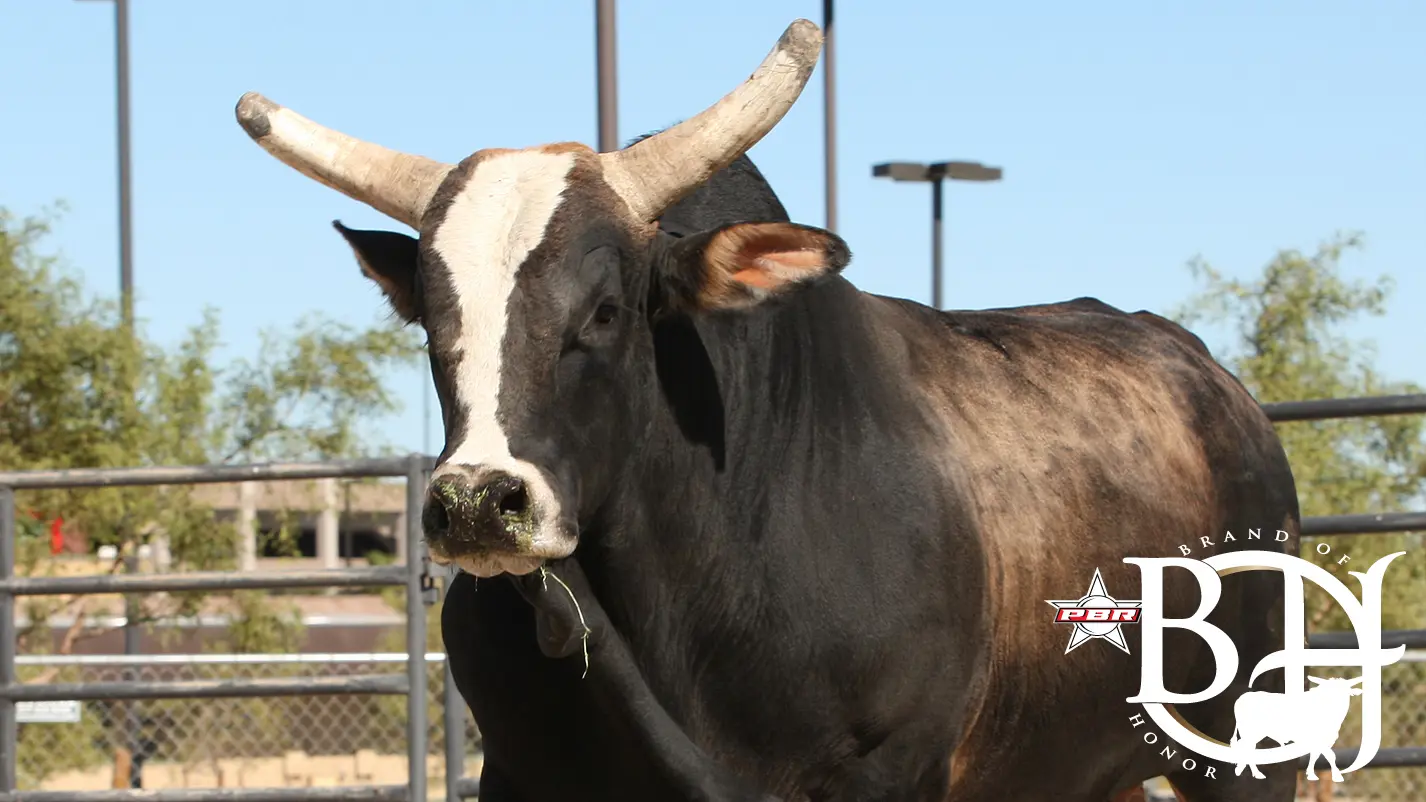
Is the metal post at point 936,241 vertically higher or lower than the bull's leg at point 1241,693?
higher

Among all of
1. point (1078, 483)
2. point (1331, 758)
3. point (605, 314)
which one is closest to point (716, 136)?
point (605, 314)

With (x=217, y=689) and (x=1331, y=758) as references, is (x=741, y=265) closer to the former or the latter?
(x=1331, y=758)

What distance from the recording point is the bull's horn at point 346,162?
4590 mm

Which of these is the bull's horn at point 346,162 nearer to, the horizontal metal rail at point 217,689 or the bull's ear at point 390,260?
the bull's ear at point 390,260

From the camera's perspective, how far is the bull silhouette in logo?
239 inches

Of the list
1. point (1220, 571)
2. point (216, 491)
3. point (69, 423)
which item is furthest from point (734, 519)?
point (216, 491)

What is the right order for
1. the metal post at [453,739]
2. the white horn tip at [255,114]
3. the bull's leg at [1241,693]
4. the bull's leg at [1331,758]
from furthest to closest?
the metal post at [453,739] → the bull's leg at [1331,758] → the bull's leg at [1241,693] → the white horn tip at [255,114]

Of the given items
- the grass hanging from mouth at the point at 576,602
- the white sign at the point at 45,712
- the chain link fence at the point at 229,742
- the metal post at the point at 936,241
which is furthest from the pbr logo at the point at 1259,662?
the metal post at the point at 936,241

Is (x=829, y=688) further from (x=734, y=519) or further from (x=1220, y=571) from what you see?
(x=1220, y=571)

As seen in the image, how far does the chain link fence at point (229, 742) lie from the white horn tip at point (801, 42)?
8504 millimetres

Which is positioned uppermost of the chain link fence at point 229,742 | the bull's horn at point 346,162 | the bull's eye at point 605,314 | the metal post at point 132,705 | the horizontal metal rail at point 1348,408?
the bull's horn at point 346,162

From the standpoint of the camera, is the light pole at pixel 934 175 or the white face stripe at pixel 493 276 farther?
the light pole at pixel 934 175

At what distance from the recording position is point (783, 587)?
177 inches

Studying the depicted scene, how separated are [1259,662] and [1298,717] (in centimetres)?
31
